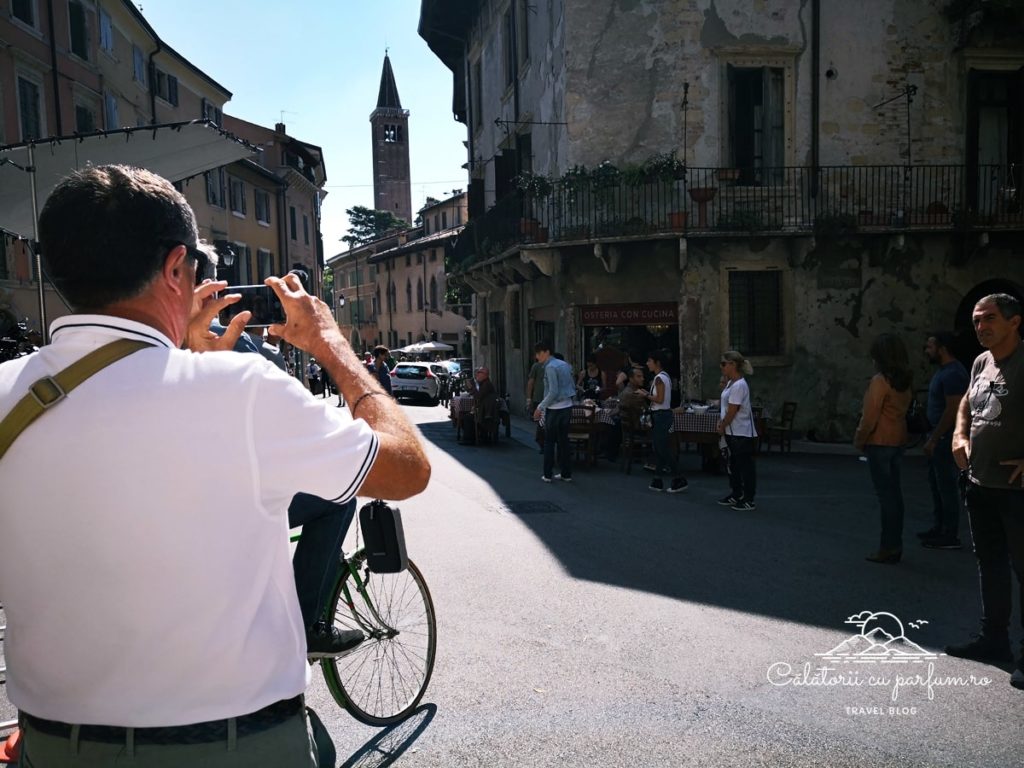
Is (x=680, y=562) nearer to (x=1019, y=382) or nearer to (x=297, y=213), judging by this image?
(x=1019, y=382)

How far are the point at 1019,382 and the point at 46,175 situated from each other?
761 centimetres

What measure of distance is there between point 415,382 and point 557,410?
785 inches

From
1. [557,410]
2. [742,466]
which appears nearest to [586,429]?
[557,410]

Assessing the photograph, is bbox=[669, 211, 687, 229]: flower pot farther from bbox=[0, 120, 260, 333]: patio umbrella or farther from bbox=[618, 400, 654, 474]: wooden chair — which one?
bbox=[0, 120, 260, 333]: patio umbrella

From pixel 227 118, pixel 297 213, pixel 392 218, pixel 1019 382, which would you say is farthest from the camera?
pixel 392 218

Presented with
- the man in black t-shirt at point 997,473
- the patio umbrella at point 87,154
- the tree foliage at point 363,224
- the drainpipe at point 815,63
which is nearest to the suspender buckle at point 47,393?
the man in black t-shirt at point 997,473

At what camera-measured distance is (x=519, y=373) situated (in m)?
23.0

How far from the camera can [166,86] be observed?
98.9 feet

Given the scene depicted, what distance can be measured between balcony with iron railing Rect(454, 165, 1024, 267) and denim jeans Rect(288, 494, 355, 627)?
1430cm

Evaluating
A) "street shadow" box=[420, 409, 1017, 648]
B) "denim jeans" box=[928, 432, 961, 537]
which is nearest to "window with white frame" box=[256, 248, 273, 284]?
"street shadow" box=[420, 409, 1017, 648]

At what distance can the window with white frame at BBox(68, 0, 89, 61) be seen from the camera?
2252 centimetres

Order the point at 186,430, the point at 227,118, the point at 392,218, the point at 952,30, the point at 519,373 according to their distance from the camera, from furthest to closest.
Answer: the point at 392,218 → the point at 227,118 → the point at 519,373 → the point at 952,30 → the point at 186,430

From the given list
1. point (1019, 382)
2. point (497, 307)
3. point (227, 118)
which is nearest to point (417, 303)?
point (227, 118)

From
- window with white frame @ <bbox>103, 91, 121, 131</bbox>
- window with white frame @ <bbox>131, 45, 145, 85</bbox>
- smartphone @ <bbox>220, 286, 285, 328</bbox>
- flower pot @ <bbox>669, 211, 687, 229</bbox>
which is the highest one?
window with white frame @ <bbox>131, 45, 145, 85</bbox>
